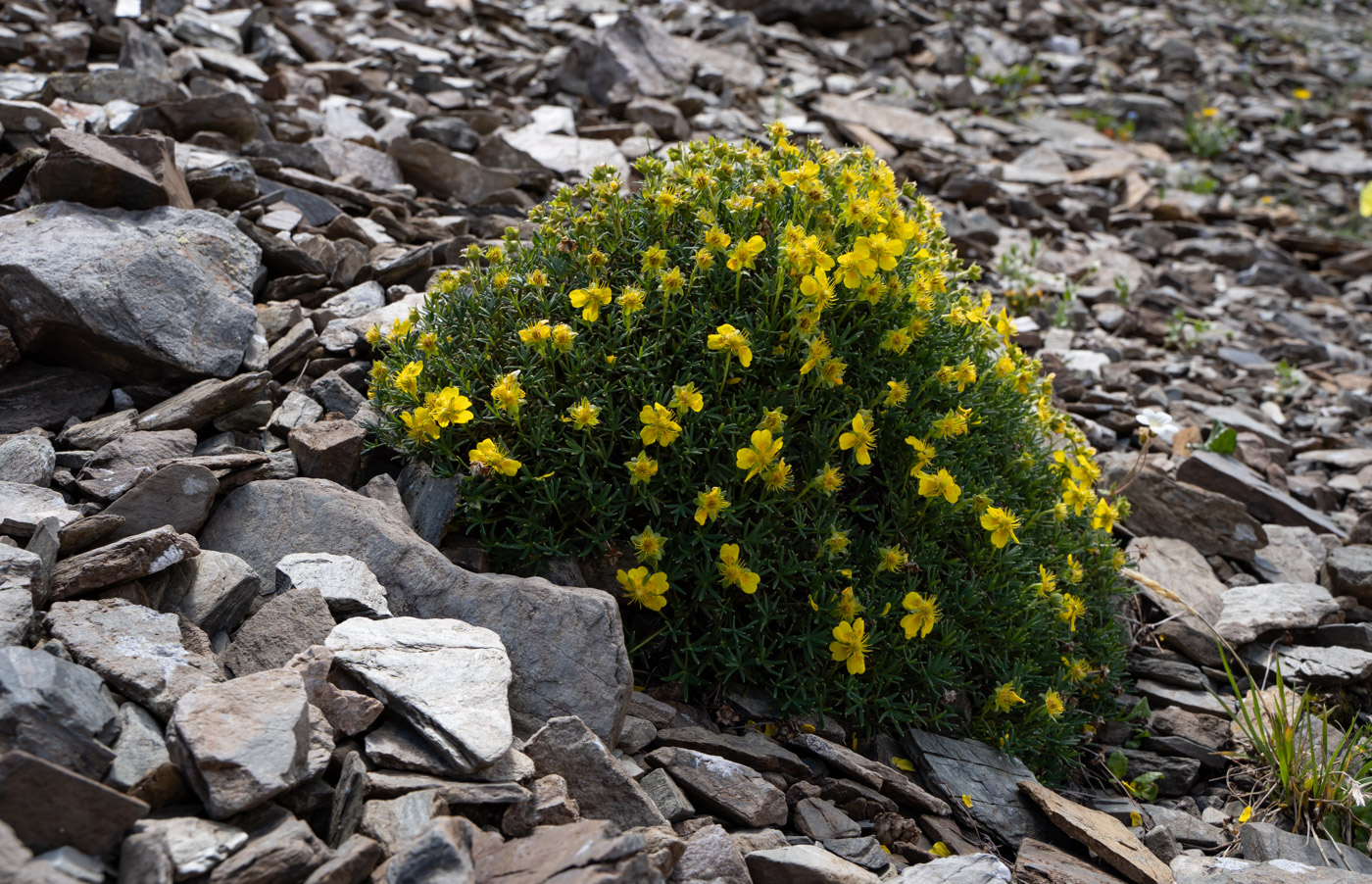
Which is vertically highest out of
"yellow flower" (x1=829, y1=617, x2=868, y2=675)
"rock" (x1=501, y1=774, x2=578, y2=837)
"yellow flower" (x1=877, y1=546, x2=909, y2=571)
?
"yellow flower" (x1=877, y1=546, x2=909, y2=571)

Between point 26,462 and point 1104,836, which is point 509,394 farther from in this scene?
point 1104,836

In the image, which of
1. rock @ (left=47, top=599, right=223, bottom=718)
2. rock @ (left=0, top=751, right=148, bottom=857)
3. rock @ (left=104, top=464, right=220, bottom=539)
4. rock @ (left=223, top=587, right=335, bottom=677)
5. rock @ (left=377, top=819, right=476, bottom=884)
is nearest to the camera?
rock @ (left=0, top=751, right=148, bottom=857)

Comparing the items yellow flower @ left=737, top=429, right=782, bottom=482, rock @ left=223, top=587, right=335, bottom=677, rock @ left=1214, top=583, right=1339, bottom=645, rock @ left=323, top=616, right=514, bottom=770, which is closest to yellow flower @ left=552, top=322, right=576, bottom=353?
yellow flower @ left=737, top=429, right=782, bottom=482

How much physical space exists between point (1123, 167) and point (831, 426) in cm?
807

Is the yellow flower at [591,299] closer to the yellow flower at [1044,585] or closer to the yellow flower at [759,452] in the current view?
the yellow flower at [759,452]

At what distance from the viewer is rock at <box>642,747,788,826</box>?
103 inches

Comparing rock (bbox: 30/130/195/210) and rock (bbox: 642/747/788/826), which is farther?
rock (bbox: 30/130/195/210)

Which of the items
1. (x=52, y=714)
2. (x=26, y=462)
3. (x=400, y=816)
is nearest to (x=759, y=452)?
(x=400, y=816)

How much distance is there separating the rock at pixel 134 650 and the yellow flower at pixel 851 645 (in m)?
1.64

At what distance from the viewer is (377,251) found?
189 inches

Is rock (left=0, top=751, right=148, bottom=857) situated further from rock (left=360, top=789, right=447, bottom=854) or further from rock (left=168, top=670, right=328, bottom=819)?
rock (left=360, top=789, right=447, bottom=854)

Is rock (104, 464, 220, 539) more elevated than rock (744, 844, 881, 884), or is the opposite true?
rock (104, 464, 220, 539)

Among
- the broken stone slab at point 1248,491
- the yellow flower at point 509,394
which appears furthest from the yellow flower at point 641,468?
the broken stone slab at point 1248,491

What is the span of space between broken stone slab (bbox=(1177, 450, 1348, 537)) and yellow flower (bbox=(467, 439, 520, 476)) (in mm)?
3843
